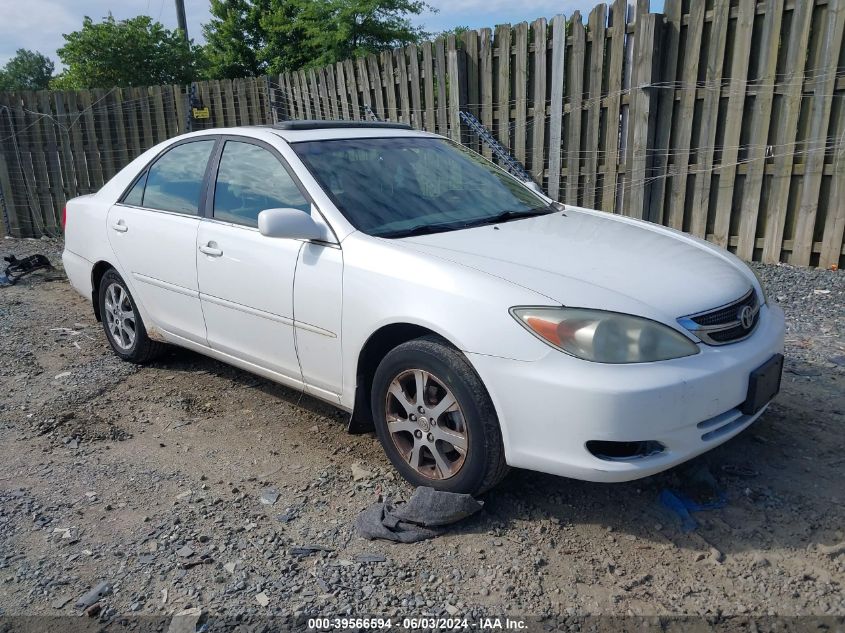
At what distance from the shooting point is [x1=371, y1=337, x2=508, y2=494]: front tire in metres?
2.89

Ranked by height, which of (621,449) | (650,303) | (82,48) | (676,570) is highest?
(82,48)

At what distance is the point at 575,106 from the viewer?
24.6 ft

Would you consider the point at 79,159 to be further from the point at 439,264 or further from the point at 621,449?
the point at 621,449

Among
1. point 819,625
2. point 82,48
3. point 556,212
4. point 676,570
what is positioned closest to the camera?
point 819,625

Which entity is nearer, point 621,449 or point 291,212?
point 621,449

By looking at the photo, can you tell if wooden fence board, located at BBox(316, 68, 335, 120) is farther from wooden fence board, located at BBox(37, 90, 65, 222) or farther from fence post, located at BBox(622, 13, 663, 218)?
fence post, located at BBox(622, 13, 663, 218)

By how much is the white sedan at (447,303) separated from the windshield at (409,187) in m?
0.01

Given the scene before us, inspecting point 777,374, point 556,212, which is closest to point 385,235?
point 556,212

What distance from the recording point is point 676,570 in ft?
8.81

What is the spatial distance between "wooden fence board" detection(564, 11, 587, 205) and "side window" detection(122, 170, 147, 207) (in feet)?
15.1

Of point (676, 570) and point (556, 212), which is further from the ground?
point (556, 212)

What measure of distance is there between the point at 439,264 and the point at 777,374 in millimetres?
1591

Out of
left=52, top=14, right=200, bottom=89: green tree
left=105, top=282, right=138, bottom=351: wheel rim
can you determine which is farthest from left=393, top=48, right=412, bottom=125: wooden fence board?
left=52, top=14, right=200, bottom=89: green tree

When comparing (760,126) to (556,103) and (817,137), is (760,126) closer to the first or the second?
(817,137)
